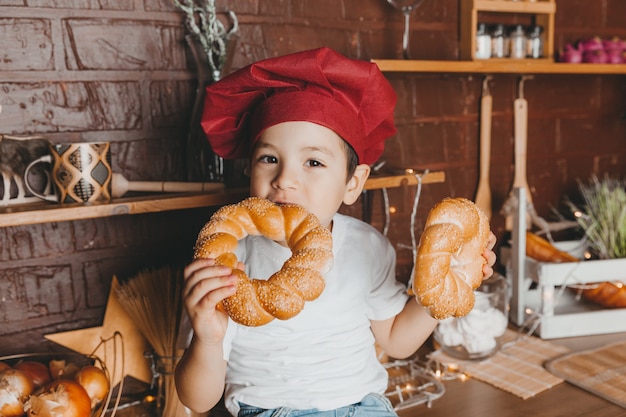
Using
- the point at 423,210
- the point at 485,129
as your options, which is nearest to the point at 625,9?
the point at 485,129

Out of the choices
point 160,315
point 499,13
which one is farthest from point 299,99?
point 499,13

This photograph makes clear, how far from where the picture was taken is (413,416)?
4.33 feet

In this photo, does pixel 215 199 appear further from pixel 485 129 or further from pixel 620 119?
pixel 620 119

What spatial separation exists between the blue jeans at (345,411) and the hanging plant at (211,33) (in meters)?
0.71

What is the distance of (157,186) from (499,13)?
1.20 meters

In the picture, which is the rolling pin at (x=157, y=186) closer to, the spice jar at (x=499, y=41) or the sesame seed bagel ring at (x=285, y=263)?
the sesame seed bagel ring at (x=285, y=263)

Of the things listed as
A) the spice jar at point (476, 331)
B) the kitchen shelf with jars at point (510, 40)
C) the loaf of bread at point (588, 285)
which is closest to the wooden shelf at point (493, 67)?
the kitchen shelf with jars at point (510, 40)

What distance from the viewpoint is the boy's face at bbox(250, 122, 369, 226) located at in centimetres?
108

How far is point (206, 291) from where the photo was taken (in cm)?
89

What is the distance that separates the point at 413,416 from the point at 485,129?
96 centimetres

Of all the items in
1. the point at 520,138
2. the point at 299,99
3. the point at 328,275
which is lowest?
the point at 328,275

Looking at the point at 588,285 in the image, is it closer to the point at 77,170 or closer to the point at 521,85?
the point at 521,85

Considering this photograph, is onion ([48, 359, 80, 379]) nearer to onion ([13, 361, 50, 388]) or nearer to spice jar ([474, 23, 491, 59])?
onion ([13, 361, 50, 388])

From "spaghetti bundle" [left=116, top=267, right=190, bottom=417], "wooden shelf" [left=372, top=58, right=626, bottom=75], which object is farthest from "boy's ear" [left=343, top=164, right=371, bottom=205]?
"spaghetti bundle" [left=116, top=267, right=190, bottom=417]
